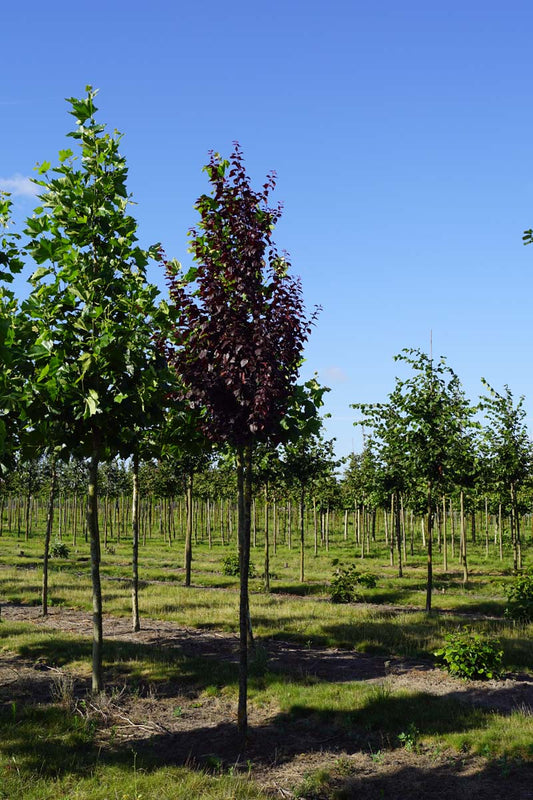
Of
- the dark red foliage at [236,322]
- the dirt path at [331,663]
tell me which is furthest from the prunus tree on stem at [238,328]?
the dirt path at [331,663]

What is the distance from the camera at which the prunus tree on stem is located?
8.61m

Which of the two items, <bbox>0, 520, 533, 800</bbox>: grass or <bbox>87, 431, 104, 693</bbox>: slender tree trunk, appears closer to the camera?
<bbox>0, 520, 533, 800</bbox>: grass

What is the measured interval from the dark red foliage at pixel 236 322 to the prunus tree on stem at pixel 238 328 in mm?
14

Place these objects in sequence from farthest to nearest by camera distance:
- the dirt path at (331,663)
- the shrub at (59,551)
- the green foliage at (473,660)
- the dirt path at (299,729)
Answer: the shrub at (59,551), the green foliage at (473,660), the dirt path at (331,663), the dirt path at (299,729)

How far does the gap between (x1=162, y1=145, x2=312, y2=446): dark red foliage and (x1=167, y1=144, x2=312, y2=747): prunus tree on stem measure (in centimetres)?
1

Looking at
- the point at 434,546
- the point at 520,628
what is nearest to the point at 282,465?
the point at 520,628

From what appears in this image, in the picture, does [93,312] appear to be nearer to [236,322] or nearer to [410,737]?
[236,322]

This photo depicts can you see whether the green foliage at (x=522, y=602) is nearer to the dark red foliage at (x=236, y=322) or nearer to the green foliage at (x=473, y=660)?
the green foliage at (x=473, y=660)

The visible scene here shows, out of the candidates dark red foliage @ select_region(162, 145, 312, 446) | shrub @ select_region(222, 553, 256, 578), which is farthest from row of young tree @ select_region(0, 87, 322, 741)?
shrub @ select_region(222, 553, 256, 578)

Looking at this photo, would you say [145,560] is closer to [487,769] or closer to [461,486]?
[461,486]

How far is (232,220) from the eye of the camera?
8.97m

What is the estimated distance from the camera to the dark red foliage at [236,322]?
8.63 meters

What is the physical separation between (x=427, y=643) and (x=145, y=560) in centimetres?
3005

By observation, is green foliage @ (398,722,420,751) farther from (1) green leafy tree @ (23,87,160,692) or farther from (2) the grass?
(1) green leafy tree @ (23,87,160,692)
